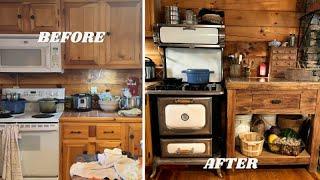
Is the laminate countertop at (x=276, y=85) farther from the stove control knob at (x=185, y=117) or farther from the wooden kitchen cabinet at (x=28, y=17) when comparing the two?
the wooden kitchen cabinet at (x=28, y=17)

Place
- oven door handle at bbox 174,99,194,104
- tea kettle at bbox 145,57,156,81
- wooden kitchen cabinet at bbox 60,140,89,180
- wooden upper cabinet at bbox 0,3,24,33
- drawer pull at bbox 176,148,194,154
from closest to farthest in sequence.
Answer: wooden upper cabinet at bbox 0,3,24,33 → wooden kitchen cabinet at bbox 60,140,89,180 → oven door handle at bbox 174,99,194,104 → drawer pull at bbox 176,148,194,154 → tea kettle at bbox 145,57,156,81

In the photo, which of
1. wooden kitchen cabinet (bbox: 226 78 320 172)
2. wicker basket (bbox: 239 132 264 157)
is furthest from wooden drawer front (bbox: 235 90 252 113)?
wicker basket (bbox: 239 132 264 157)

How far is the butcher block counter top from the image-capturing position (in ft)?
5.22

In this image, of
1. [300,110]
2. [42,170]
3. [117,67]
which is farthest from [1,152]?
[300,110]

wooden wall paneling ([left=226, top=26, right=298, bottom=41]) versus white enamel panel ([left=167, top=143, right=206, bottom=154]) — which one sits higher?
wooden wall paneling ([left=226, top=26, right=298, bottom=41])

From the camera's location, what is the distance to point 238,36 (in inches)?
108

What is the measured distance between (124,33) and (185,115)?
3.09 ft

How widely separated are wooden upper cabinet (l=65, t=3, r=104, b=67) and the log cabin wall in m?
1.16

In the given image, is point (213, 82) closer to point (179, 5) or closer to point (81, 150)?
point (179, 5)

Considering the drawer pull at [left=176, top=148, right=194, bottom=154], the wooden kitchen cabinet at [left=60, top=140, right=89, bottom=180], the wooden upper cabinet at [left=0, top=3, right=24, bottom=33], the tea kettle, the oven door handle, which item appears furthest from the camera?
the tea kettle

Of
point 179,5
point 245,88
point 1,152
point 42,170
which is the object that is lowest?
point 42,170

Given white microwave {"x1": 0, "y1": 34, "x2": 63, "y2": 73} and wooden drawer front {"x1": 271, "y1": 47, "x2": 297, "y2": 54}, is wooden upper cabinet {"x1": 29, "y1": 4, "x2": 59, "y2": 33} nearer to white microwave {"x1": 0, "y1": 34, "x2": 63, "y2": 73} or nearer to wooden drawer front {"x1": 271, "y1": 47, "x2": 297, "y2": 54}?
white microwave {"x1": 0, "y1": 34, "x2": 63, "y2": 73}

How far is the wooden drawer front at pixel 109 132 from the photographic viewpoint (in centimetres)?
160

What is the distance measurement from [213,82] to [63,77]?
1425mm
